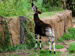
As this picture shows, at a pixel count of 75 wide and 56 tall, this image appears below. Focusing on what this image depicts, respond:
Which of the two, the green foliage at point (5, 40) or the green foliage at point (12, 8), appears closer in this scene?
the green foliage at point (5, 40)

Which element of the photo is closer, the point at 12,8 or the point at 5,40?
the point at 5,40

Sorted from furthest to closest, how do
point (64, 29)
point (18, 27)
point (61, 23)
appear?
point (64, 29) < point (61, 23) < point (18, 27)

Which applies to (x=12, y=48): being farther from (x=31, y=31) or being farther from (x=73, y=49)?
(x=73, y=49)

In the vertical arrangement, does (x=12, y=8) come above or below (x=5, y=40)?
above

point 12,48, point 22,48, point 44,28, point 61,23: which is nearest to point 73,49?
point 44,28

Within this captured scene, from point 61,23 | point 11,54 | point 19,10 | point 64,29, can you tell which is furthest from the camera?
point 64,29

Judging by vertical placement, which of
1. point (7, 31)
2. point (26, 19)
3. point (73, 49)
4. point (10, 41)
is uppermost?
point (26, 19)

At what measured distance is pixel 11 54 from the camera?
Answer: 531 centimetres

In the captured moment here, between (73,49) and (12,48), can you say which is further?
(73,49)

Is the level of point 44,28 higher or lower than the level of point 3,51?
higher

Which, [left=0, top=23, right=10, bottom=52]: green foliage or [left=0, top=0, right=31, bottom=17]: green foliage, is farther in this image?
[left=0, top=0, right=31, bottom=17]: green foliage

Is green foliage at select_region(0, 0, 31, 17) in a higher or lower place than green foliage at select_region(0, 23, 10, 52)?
higher

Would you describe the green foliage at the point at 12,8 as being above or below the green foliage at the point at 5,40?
above

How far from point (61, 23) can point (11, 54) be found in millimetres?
4600
